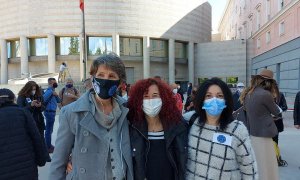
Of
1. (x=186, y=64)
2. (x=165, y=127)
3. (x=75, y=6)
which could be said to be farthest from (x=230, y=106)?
(x=186, y=64)

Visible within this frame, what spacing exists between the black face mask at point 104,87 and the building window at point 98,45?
35.7 meters

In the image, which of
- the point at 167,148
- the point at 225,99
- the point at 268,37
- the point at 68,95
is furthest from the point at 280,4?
the point at 167,148

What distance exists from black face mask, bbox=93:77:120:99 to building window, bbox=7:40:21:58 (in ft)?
134

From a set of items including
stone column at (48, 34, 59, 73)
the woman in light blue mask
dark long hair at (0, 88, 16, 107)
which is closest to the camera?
the woman in light blue mask

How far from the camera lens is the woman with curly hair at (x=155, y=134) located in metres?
2.44

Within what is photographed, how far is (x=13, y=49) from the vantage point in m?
39.6

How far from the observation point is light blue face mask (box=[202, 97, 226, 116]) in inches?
101

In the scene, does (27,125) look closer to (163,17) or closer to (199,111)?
(199,111)

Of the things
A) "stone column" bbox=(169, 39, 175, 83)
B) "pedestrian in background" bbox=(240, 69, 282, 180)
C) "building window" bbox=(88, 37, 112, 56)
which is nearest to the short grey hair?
"pedestrian in background" bbox=(240, 69, 282, 180)

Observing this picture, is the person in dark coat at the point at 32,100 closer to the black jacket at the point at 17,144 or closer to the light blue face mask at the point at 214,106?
the black jacket at the point at 17,144

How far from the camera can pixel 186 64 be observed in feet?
144

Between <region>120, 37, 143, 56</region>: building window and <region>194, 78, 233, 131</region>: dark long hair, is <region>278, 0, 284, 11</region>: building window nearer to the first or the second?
<region>120, 37, 143, 56</region>: building window

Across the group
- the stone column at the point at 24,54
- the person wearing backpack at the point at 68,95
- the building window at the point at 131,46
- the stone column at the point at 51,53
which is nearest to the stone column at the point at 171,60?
the building window at the point at 131,46

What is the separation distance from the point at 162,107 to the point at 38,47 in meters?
39.0
